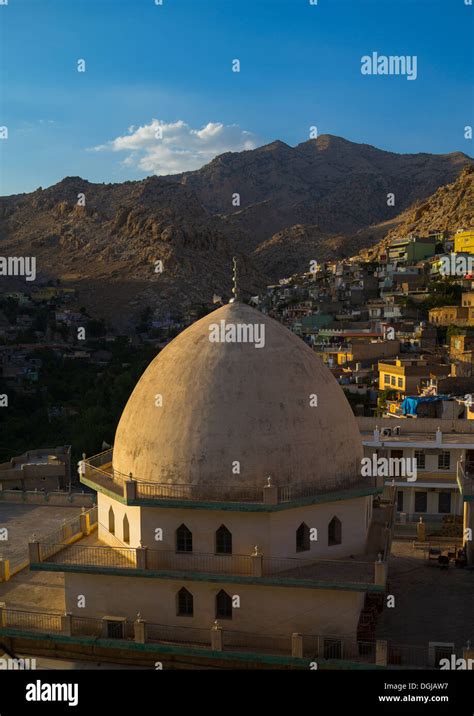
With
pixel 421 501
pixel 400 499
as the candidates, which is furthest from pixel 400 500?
pixel 421 501

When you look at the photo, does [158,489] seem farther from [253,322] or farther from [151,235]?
[151,235]

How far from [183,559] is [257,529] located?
1475 mm

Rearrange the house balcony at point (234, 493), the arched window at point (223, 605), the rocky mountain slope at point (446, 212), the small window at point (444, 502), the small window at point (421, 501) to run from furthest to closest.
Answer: the rocky mountain slope at point (446, 212)
the small window at point (421, 501)
the small window at point (444, 502)
the arched window at point (223, 605)
the house balcony at point (234, 493)

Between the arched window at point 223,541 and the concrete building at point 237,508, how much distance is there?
2 cm

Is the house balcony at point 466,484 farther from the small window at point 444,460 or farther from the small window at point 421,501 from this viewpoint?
the small window at point 421,501

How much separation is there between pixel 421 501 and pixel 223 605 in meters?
16.3

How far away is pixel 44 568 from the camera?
1440 centimetres

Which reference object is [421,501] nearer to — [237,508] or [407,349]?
[237,508]

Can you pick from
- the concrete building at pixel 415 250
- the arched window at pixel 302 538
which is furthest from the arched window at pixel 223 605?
the concrete building at pixel 415 250

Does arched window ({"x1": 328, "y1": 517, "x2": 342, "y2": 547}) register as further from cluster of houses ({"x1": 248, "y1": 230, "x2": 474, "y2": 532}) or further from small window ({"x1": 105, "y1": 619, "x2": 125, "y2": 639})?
small window ({"x1": 105, "y1": 619, "x2": 125, "y2": 639})

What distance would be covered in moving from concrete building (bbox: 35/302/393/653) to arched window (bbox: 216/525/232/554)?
0.07 ft

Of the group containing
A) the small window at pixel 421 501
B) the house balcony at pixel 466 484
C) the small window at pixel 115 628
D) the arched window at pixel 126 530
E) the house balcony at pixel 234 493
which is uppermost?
the house balcony at pixel 234 493

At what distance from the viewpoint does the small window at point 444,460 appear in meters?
28.5

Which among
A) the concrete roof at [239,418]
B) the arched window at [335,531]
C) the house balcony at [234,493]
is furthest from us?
the arched window at [335,531]
